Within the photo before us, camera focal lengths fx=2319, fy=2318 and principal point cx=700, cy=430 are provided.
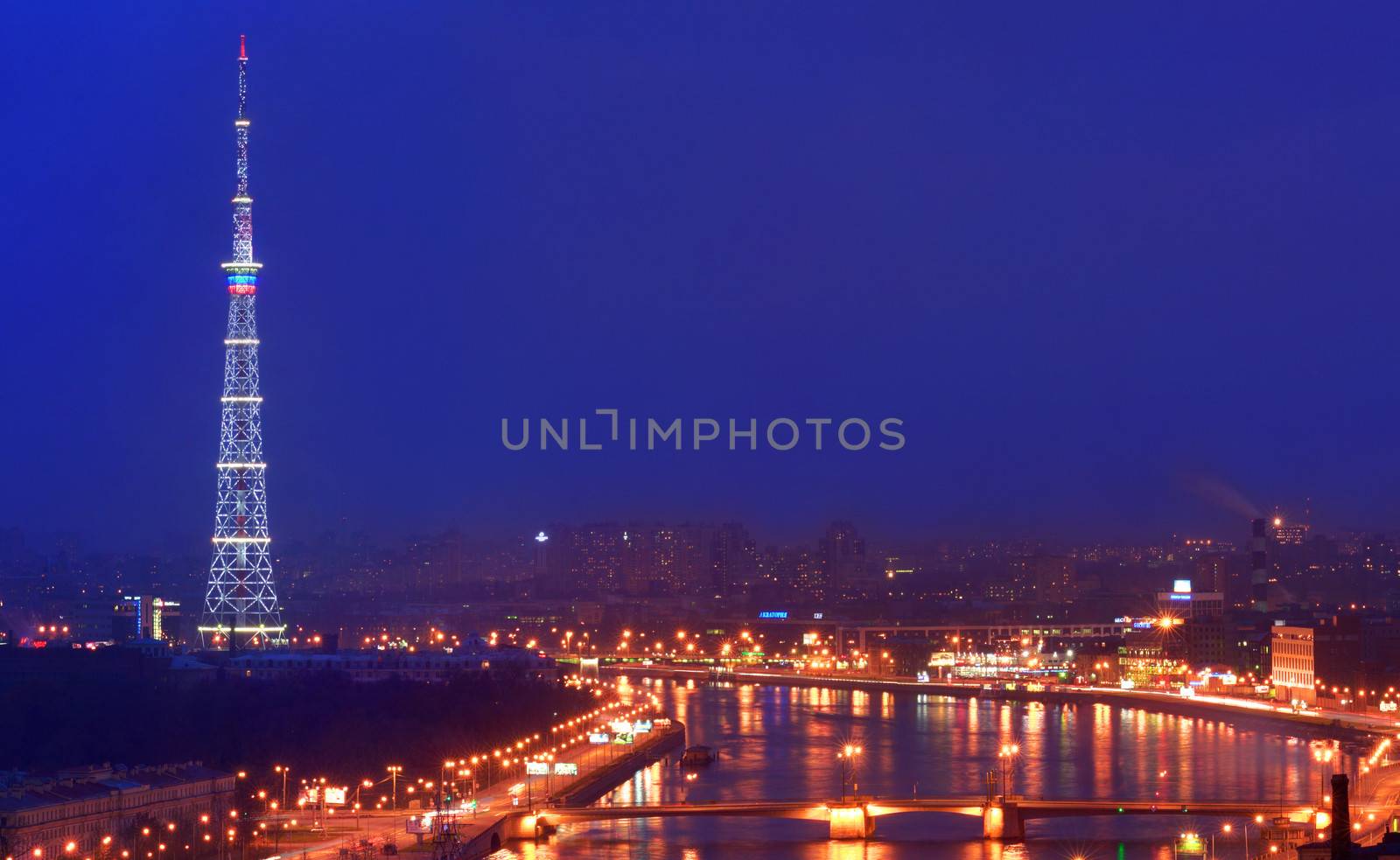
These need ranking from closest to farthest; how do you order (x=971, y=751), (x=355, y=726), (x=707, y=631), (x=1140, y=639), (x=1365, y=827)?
(x=1365, y=827) < (x=355, y=726) < (x=971, y=751) < (x=1140, y=639) < (x=707, y=631)

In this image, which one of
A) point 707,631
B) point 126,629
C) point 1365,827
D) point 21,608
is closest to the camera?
point 1365,827

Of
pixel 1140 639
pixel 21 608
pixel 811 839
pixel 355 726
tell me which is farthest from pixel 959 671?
pixel 811 839

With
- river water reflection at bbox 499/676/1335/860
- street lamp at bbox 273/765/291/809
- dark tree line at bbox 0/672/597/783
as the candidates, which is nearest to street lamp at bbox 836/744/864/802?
river water reflection at bbox 499/676/1335/860

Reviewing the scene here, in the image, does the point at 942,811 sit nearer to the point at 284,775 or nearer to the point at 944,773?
the point at 944,773

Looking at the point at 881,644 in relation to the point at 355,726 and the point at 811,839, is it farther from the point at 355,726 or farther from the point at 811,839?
the point at 811,839

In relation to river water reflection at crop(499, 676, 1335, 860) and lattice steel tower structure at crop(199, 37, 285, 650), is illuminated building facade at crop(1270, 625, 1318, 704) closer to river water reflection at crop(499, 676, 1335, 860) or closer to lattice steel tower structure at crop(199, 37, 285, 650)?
river water reflection at crop(499, 676, 1335, 860)

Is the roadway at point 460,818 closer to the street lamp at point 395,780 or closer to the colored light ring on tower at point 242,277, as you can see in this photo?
the street lamp at point 395,780
